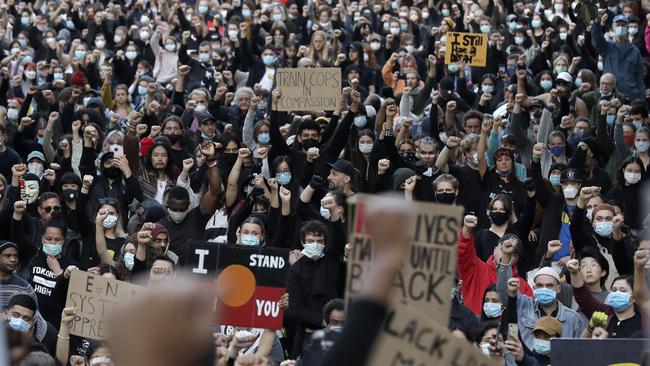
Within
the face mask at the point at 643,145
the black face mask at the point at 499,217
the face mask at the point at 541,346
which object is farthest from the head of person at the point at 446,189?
the face mask at the point at 541,346

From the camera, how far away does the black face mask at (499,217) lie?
33.9ft

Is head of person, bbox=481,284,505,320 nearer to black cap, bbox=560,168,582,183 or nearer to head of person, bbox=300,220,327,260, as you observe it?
head of person, bbox=300,220,327,260

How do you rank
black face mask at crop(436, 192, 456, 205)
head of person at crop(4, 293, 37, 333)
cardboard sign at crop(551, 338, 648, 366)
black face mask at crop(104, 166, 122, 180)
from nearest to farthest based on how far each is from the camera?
1. cardboard sign at crop(551, 338, 648, 366)
2. head of person at crop(4, 293, 37, 333)
3. black face mask at crop(436, 192, 456, 205)
4. black face mask at crop(104, 166, 122, 180)

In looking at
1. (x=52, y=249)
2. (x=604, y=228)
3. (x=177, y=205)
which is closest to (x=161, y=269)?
(x=52, y=249)

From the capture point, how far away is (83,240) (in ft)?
35.8

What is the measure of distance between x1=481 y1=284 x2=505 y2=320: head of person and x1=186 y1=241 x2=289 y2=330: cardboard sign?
1.29 meters

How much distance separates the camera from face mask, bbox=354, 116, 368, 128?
1381 cm

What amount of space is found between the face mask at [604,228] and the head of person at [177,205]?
3.15m

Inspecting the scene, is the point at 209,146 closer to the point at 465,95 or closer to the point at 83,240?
the point at 83,240

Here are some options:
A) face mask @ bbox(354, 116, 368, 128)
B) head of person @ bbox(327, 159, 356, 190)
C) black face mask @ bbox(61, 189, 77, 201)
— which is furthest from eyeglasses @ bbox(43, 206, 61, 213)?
face mask @ bbox(354, 116, 368, 128)

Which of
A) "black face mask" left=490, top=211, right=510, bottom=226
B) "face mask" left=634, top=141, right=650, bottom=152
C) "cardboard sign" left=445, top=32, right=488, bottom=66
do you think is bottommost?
"black face mask" left=490, top=211, right=510, bottom=226

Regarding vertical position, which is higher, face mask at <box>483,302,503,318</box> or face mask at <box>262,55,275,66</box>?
face mask at <box>262,55,275,66</box>

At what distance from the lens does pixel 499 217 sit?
10328 millimetres

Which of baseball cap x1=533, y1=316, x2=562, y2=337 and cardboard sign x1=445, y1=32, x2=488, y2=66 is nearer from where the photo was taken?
baseball cap x1=533, y1=316, x2=562, y2=337
